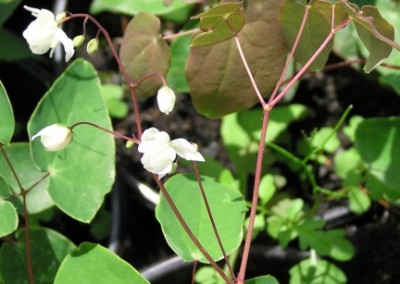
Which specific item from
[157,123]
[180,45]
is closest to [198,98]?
[180,45]

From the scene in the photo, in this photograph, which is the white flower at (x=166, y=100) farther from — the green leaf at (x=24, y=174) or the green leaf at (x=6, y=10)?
the green leaf at (x=6, y=10)

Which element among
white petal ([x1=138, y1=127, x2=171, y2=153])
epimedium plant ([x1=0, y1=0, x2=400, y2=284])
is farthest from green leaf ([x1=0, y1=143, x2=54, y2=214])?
white petal ([x1=138, y1=127, x2=171, y2=153])

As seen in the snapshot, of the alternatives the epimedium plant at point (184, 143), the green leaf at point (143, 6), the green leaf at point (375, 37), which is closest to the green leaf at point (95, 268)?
the epimedium plant at point (184, 143)

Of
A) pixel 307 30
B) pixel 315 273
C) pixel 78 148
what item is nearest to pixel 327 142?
pixel 315 273

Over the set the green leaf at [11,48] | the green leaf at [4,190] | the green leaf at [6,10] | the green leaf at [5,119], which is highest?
the green leaf at [5,119]

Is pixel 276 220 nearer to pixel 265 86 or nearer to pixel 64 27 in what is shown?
pixel 265 86

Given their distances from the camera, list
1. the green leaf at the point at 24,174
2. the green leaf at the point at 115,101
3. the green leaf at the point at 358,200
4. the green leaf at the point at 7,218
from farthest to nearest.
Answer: the green leaf at the point at 115,101, the green leaf at the point at 358,200, the green leaf at the point at 24,174, the green leaf at the point at 7,218

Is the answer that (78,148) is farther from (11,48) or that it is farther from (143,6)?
(11,48)

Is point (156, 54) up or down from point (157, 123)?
up

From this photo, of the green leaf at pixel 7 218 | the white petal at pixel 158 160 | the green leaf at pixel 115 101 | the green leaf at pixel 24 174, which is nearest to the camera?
the white petal at pixel 158 160
